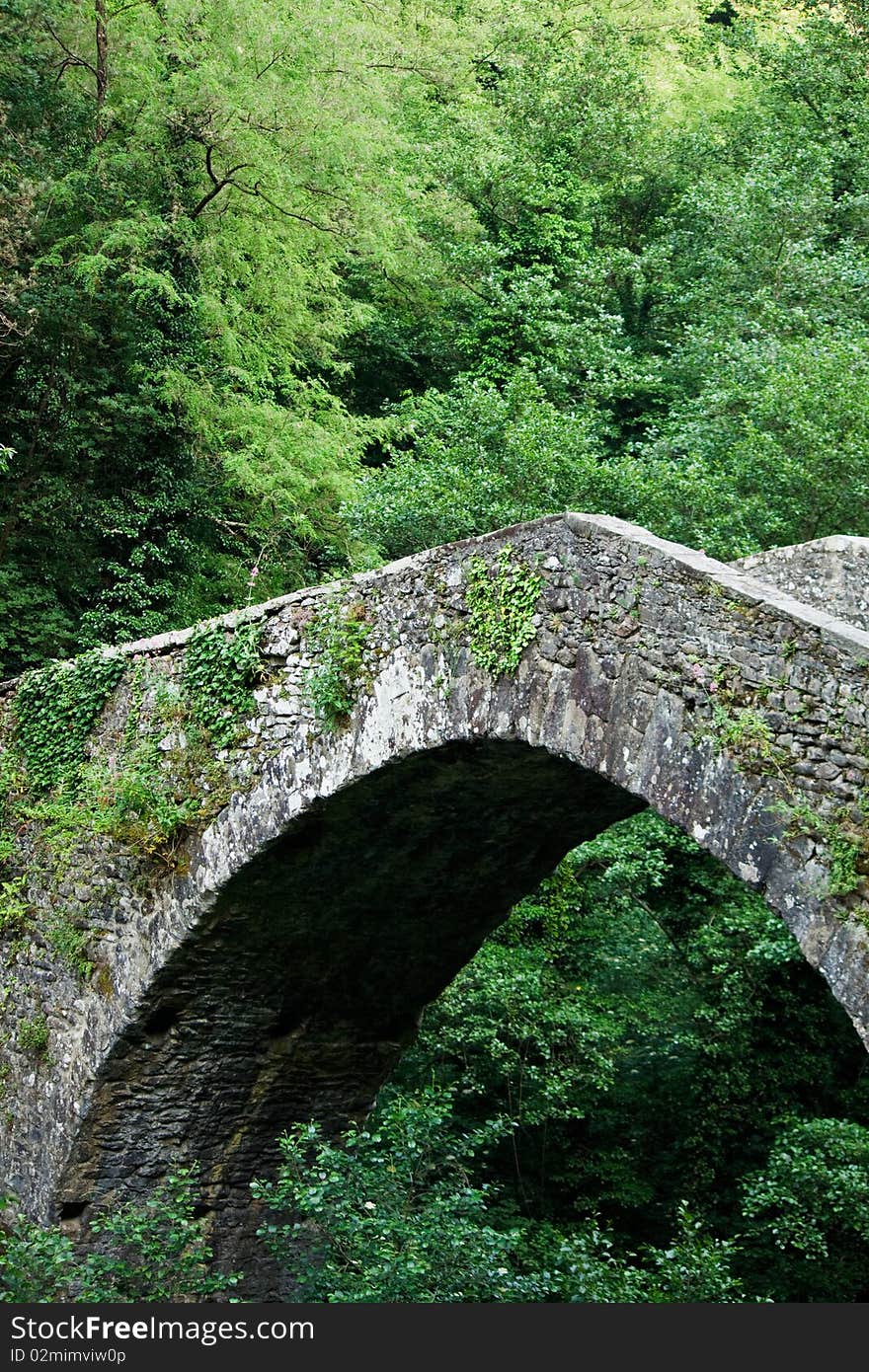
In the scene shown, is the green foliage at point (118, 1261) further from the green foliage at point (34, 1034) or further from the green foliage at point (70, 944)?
the green foliage at point (70, 944)

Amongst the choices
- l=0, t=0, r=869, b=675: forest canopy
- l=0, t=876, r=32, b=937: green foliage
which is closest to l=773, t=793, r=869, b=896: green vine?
l=0, t=876, r=32, b=937: green foliage

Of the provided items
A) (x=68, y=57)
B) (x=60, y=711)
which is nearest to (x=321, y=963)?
(x=60, y=711)

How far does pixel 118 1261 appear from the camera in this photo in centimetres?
720

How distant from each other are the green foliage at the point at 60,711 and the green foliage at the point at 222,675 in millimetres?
917

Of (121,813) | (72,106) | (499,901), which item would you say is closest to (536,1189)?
(499,901)

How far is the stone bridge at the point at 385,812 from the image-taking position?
4594 millimetres

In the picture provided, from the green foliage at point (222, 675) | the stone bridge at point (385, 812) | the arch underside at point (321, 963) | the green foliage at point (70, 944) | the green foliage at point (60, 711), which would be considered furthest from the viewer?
the green foliage at point (60, 711)

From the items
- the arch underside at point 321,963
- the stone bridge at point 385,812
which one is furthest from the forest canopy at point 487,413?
the stone bridge at point 385,812

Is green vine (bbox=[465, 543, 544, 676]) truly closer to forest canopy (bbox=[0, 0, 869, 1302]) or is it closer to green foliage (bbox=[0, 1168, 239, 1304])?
forest canopy (bbox=[0, 0, 869, 1302])

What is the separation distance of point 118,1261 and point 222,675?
3151mm

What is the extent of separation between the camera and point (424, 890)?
7.93 metres

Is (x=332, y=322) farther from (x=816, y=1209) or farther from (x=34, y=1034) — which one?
(x=816, y=1209)

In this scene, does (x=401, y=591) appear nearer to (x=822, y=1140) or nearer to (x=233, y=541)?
(x=822, y=1140)

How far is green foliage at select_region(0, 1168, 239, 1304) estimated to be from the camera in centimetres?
682
